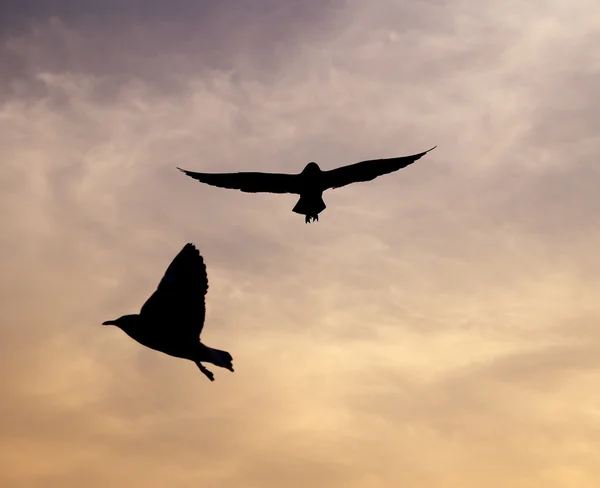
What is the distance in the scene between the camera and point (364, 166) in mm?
23922

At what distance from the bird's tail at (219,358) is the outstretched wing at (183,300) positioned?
0.44m

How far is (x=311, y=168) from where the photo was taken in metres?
23.1

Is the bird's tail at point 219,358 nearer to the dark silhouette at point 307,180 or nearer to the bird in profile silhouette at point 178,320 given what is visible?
the bird in profile silhouette at point 178,320

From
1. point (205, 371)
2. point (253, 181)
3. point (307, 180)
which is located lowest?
point (205, 371)

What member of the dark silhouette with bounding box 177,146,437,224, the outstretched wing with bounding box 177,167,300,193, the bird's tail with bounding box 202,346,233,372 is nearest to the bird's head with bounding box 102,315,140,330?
the bird's tail with bounding box 202,346,233,372

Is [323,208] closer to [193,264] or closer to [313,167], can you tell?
[313,167]

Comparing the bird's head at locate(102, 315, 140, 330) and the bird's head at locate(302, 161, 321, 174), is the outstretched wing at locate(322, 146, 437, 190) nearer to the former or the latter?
the bird's head at locate(302, 161, 321, 174)

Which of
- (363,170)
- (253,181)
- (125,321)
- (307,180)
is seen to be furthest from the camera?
(363,170)

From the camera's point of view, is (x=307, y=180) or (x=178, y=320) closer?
(x=178, y=320)

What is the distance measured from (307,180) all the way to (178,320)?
8.08 m

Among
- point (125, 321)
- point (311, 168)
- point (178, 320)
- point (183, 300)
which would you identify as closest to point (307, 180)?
point (311, 168)

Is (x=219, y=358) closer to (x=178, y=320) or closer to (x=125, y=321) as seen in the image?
(x=178, y=320)

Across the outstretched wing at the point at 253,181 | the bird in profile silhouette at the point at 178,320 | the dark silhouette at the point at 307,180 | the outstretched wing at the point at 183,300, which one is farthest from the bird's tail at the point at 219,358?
the outstretched wing at the point at 253,181

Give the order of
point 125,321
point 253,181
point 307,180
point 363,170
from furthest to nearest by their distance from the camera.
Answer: point 363,170 → point 253,181 → point 307,180 → point 125,321
